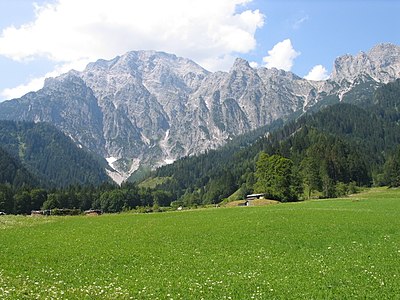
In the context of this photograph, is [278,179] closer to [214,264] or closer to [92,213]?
[92,213]

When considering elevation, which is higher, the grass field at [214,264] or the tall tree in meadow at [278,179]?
the tall tree in meadow at [278,179]

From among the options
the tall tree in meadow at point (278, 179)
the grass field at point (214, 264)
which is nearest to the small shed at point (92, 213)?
the tall tree in meadow at point (278, 179)

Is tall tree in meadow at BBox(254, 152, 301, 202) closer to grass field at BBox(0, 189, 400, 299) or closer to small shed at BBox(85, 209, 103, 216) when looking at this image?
small shed at BBox(85, 209, 103, 216)

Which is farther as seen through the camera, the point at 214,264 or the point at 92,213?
the point at 92,213

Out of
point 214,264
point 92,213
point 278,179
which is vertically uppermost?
point 278,179

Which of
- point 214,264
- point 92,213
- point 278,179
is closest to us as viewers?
point 214,264

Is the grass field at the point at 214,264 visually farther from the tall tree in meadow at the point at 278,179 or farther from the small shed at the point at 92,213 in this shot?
the small shed at the point at 92,213

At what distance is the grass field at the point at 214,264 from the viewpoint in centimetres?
1828

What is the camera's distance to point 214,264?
1001 inches

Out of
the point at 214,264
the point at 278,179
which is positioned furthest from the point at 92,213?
the point at 214,264

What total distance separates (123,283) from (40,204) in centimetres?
18191

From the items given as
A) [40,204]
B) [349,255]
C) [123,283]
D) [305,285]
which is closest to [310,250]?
[349,255]

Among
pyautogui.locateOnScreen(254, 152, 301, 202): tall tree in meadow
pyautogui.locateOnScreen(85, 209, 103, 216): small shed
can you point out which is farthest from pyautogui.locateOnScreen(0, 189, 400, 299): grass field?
pyautogui.locateOnScreen(85, 209, 103, 216): small shed

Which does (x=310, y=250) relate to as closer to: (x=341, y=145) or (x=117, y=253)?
(x=117, y=253)
